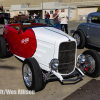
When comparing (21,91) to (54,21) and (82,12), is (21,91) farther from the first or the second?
(82,12)

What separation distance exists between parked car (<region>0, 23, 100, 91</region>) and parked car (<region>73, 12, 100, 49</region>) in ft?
8.88

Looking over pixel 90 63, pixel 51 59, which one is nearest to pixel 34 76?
pixel 51 59

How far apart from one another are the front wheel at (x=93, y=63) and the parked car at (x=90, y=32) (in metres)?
2.72

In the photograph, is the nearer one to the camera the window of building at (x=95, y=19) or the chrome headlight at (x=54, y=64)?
the chrome headlight at (x=54, y=64)

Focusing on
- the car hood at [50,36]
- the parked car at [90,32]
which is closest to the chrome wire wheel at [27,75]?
the car hood at [50,36]

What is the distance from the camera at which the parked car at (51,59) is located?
11.7ft

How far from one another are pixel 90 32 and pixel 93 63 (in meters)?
3.34

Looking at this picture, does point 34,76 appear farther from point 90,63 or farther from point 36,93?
point 90,63

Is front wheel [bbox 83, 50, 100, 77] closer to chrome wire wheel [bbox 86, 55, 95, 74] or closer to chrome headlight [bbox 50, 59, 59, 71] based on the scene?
chrome wire wheel [bbox 86, 55, 95, 74]

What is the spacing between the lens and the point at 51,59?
3820 mm

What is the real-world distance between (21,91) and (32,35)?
5.13 ft

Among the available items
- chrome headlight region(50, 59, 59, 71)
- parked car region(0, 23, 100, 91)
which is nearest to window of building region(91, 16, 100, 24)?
parked car region(0, 23, 100, 91)

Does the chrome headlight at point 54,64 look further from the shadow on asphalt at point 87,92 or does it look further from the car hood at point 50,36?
the shadow on asphalt at point 87,92

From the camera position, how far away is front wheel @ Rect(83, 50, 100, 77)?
418 centimetres
